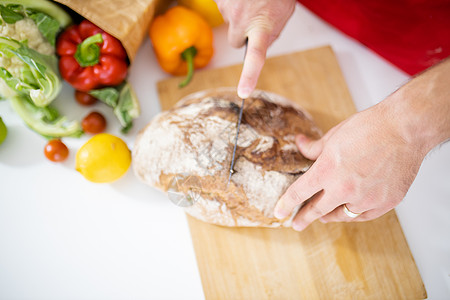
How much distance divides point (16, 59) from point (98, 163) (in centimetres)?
45

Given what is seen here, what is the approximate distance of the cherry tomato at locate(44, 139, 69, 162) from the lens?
46.5 inches

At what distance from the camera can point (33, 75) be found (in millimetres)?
1131

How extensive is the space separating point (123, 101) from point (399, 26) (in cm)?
113

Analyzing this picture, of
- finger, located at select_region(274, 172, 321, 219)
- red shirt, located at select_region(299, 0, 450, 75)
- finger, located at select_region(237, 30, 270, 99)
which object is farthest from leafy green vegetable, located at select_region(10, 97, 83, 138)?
red shirt, located at select_region(299, 0, 450, 75)

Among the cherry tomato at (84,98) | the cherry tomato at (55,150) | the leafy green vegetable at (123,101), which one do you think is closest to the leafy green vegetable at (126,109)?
the leafy green vegetable at (123,101)

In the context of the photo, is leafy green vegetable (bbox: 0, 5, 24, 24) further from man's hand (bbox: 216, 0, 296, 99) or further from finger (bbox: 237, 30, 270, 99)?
finger (bbox: 237, 30, 270, 99)

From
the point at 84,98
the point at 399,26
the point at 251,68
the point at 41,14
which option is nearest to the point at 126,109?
the point at 84,98

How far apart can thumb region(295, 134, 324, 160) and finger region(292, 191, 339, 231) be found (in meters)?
0.12

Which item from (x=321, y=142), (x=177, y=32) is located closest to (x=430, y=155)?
(x=321, y=142)

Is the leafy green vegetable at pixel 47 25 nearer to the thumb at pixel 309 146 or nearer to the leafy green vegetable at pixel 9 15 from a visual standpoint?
the leafy green vegetable at pixel 9 15

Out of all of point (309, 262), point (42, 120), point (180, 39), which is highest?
point (180, 39)

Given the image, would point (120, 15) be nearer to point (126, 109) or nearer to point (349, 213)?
point (126, 109)

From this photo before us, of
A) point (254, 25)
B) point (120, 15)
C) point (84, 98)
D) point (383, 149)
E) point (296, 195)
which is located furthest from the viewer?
point (84, 98)

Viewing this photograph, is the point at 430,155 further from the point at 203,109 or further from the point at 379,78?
the point at 203,109
